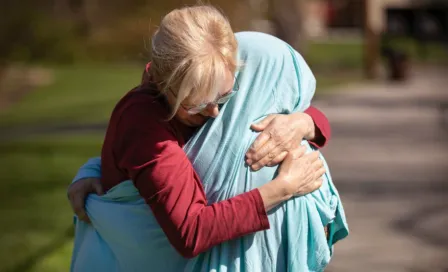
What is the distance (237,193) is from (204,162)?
14cm

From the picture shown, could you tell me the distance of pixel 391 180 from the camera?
968 centimetres

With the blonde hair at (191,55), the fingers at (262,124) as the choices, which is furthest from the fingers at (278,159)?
the blonde hair at (191,55)

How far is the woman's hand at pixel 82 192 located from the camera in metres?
2.93

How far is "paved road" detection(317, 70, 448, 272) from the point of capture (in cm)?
650

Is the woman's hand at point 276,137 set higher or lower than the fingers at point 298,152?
higher

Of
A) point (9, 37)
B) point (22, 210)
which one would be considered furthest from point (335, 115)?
point (9, 37)

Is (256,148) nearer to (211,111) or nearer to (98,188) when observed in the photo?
(211,111)

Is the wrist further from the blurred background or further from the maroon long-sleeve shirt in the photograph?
the blurred background

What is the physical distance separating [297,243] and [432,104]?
54.6 ft

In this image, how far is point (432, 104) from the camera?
18.7 meters

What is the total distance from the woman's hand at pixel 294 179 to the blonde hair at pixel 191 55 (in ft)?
1.20

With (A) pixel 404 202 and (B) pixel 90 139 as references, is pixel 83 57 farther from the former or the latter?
(A) pixel 404 202

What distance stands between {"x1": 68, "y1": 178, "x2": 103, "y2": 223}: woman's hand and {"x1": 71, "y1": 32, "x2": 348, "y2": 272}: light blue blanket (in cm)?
5

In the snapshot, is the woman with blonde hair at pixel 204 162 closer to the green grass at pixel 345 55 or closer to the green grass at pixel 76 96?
the green grass at pixel 76 96
